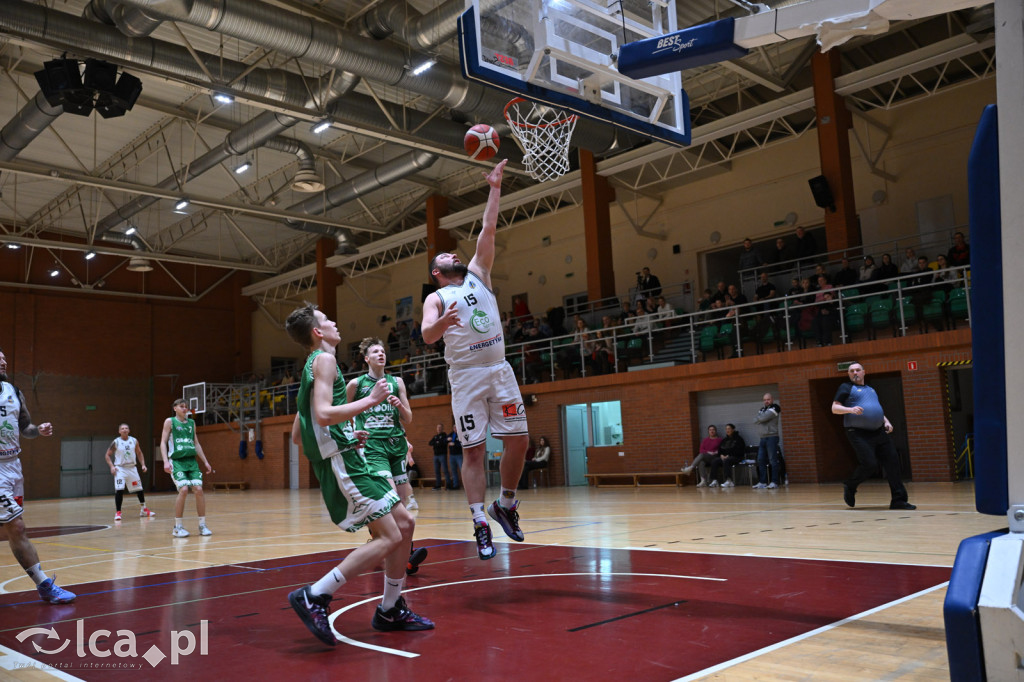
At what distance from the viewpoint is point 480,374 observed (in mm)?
5852

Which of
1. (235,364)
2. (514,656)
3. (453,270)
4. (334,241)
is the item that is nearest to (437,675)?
(514,656)

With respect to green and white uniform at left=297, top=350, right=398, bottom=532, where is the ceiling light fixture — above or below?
above

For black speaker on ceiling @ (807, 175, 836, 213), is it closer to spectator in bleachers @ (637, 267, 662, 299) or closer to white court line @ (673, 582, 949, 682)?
spectator in bleachers @ (637, 267, 662, 299)

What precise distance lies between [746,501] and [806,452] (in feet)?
14.8

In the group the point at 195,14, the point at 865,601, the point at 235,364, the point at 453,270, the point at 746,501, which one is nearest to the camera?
the point at 865,601

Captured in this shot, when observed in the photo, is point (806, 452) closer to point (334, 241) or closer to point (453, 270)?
point (453, 270)

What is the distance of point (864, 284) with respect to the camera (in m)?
15.1

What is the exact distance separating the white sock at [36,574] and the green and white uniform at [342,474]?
9.45 feet

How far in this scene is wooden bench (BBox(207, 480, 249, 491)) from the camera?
3032 centimetres

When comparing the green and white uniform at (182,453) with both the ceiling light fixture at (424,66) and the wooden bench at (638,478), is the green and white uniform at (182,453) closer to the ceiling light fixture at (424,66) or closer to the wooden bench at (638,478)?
the ceiling light fixture at (424,66)

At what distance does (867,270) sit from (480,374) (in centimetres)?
1324

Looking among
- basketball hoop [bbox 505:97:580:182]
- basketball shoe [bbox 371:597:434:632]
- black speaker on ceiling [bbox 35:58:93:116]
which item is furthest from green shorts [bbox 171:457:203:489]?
black speaker on ceiling [bbox 35:58:93:116]

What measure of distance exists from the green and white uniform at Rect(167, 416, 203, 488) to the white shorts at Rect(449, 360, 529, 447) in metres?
7.30

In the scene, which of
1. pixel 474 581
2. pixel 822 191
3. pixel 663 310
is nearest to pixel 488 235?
pixel 474 581
